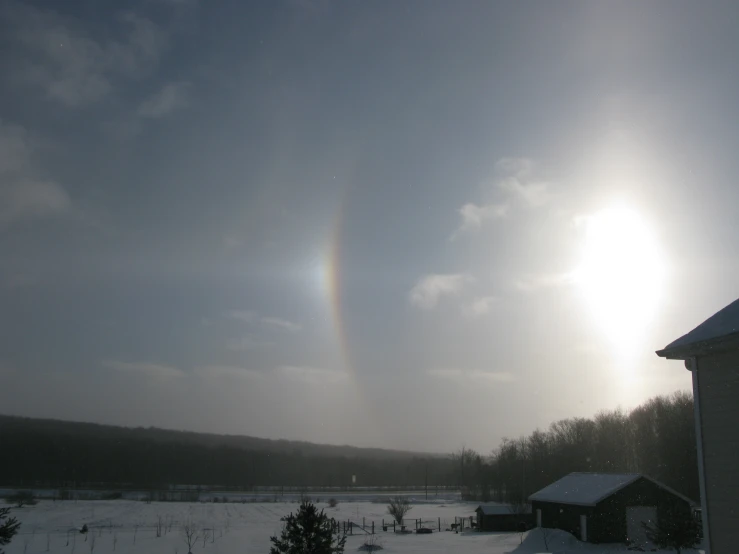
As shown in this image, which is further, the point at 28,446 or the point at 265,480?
the point at 265,480

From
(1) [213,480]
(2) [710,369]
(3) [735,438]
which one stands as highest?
(2) [710,369]

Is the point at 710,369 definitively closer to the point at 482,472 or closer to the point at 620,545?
the point at 620,545

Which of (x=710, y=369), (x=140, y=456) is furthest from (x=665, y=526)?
(x=140, y=456)

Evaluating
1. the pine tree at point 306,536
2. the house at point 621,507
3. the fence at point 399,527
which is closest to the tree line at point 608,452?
the fence at point 399,527

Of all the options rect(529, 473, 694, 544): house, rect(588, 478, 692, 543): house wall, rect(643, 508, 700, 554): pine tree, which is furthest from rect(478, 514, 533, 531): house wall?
rect(643, 508, 700, 554): pine tree

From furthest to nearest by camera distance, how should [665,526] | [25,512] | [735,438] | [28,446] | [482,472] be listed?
[28,446], [482,472], [25,512], [665,526], [735,438]

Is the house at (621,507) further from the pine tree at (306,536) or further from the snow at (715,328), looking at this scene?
the snow at (715,328)

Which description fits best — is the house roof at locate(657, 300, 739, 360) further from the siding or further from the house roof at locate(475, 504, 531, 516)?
the house roof at locate(475, 504, 531, 516)
